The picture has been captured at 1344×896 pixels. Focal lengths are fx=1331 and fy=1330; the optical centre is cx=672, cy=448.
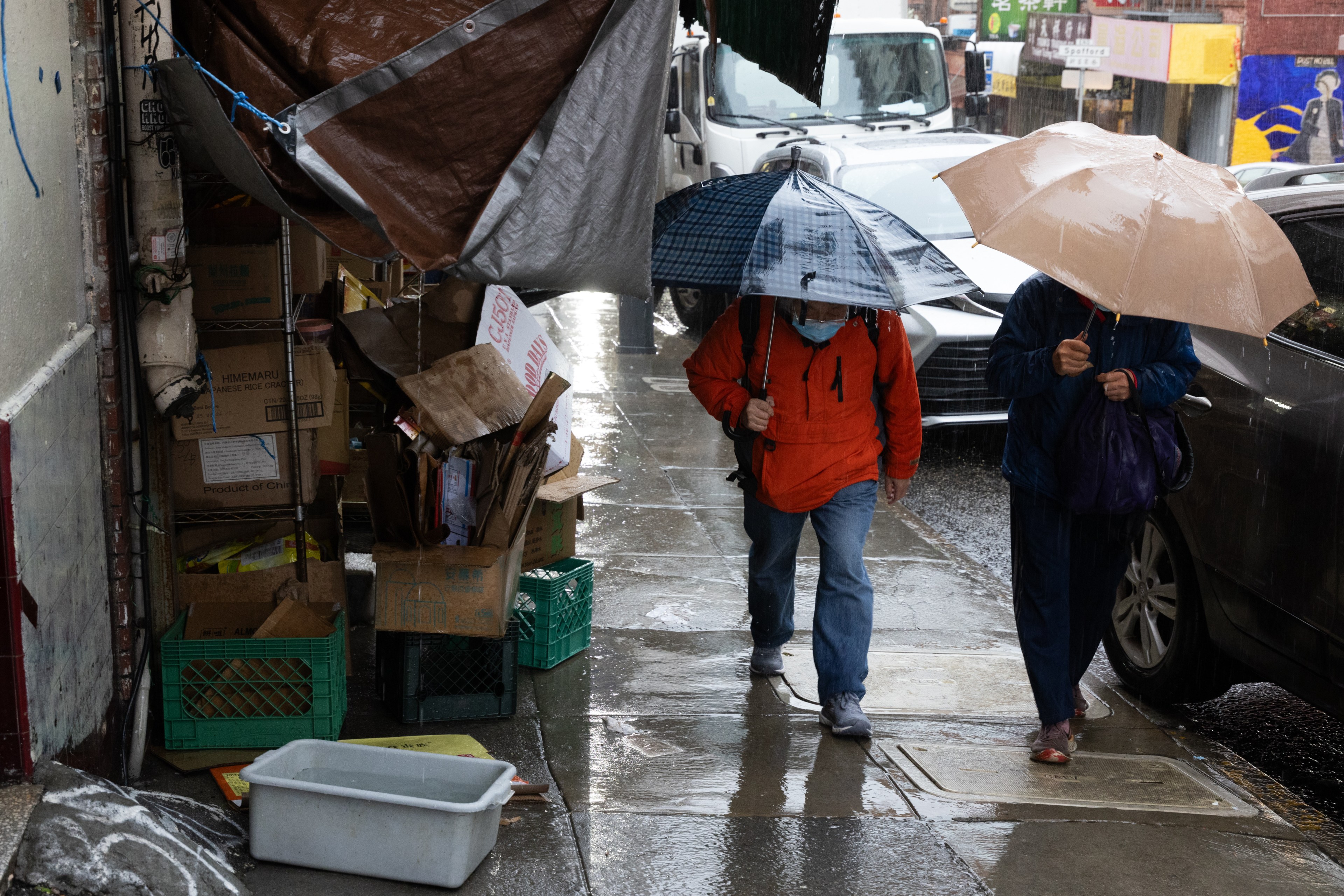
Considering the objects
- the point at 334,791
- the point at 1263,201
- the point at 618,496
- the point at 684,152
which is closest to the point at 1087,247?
the point at 1263,201

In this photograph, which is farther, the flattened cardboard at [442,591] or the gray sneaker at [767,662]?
the gray sneaker at [767,662]

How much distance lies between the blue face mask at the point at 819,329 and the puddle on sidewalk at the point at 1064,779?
4.64 feet

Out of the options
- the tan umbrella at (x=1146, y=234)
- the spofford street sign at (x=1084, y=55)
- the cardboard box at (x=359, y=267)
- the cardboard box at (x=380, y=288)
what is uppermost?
the spofford street sign at (x=1084, y=55)

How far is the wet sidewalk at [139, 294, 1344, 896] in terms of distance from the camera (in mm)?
3684

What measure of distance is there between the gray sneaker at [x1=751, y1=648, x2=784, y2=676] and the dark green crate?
1000mm

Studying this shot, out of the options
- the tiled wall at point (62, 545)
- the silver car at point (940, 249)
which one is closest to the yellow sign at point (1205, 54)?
the silver car at point (940, 249)

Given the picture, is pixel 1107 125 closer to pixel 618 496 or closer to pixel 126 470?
pixel 618 496

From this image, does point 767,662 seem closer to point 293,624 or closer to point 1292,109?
point 293,624

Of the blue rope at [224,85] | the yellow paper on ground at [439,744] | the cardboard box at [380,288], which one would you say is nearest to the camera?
the blue rope at [224,85]

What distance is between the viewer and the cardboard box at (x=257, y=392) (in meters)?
4.30

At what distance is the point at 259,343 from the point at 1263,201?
3.62m

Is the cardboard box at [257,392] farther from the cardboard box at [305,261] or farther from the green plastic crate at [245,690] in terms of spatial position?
the green plastic crate at [245,690]

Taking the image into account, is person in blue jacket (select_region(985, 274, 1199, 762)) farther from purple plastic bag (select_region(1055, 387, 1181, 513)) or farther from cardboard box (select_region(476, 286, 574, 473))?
cardboard box (select_region(476, 286, 574, 473))

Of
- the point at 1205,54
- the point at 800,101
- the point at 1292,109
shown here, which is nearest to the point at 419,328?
the point at 800,101
